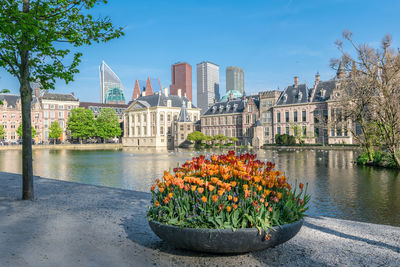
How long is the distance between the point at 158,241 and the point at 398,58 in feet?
76.9

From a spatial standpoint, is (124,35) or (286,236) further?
(124,35)

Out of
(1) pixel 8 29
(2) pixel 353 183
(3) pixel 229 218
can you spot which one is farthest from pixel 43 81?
(2) pixel 353 183

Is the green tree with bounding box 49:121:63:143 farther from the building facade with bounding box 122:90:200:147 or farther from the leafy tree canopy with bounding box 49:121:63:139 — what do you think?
the building facade with bounding box 122:90:200:147

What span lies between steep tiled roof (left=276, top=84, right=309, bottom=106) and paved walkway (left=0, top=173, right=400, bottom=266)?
6341 cm

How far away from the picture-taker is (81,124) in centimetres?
9250

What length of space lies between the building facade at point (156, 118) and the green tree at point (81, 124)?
14528 mm

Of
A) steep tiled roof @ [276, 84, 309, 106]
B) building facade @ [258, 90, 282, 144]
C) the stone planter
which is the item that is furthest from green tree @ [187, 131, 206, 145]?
the stone planter

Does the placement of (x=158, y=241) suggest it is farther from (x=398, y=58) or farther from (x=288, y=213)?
(x=398, y=58)

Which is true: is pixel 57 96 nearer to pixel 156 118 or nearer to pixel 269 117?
pixel 156 118

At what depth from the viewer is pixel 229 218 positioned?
17.0 feet

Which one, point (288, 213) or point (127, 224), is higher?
point (288, 213)

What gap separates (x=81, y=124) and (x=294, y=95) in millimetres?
60419

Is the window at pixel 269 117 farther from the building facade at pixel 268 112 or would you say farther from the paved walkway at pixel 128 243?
the paved walkway at pixel 128 243

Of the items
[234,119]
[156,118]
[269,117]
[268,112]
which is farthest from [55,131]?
[269,117]
